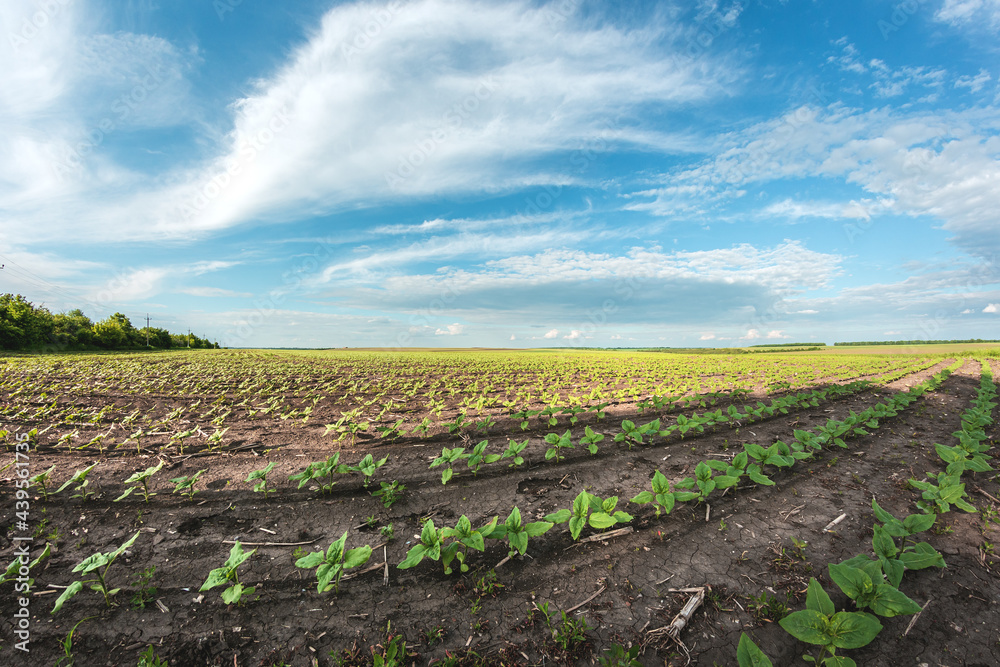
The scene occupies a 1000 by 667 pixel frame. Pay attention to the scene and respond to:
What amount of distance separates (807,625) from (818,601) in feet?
0.72

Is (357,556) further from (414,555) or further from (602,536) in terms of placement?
(602,536)

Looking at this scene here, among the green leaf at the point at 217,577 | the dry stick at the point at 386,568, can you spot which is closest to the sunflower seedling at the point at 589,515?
the dry stick at the point at 386,568

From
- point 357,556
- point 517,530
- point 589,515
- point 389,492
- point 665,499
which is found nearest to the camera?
point 357,556

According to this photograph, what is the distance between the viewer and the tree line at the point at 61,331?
54.5m

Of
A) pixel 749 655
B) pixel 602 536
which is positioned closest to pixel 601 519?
pixel 602 536

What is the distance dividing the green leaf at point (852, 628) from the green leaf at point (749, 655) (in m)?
0.61

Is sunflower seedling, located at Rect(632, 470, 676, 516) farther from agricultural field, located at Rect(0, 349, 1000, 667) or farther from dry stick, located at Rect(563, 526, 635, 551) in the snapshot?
dry stick, located at Rect(563, 526, 635, 551)

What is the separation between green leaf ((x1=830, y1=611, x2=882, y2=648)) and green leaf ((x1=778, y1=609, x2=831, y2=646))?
6 cm

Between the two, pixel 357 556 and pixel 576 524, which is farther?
pixel 576 524

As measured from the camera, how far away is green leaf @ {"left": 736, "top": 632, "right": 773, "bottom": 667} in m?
2.49

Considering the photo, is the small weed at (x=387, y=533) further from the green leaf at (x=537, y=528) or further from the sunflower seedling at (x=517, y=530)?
the green leaf at (x=537, y=528)

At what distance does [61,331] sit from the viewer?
62.7m

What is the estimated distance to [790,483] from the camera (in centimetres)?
604

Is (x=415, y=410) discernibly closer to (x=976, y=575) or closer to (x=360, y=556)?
(x=360, y=556)
